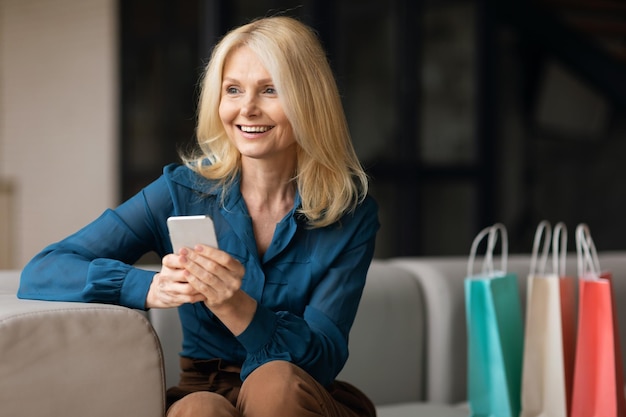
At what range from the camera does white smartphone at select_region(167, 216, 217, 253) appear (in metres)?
1.48

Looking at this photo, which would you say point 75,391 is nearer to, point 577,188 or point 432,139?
point 432,139

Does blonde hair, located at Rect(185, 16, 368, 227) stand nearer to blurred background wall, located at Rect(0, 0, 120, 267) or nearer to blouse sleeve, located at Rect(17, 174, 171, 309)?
blouse sleeve, located at Rect(17, 174, 171, 309)

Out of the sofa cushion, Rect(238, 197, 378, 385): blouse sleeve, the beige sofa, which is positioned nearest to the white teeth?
Rect(238, 197, 378, 385): blouse sleeve

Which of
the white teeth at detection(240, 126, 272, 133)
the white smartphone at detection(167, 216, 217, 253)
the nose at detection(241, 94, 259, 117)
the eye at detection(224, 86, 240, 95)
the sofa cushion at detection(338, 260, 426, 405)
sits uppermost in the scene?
the eye at detection(224, 86, 240, 95)

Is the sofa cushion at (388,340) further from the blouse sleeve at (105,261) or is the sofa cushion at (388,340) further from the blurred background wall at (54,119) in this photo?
the blurred background wall at (54,119)

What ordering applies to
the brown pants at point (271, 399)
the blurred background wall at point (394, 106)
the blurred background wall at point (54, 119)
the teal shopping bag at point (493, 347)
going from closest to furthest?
the brown pants at point (271, 399)
the teal shopping bag at point (493, 347)
the blurred background wall at point (394, 106)
the blurred background wall at point (54, 119)

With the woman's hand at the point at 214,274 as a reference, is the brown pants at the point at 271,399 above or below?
below

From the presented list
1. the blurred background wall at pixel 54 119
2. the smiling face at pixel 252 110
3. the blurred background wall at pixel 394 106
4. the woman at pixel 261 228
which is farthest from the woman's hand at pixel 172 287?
the blurred background wall at pixel 54 119

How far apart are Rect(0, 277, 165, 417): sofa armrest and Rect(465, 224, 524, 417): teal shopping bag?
1003 mm

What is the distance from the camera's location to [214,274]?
59.6 inches

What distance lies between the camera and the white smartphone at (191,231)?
4.84ft

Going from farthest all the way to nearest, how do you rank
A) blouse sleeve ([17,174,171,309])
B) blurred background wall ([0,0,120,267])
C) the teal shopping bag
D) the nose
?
blurred background wall ([0,0,120,267])
the teal shopping bag
the nose
blouse sleeve ([17,174,171,309])

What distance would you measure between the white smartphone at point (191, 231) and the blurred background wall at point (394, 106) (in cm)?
282

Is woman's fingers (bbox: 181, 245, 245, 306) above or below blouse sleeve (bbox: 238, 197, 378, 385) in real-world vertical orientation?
above
